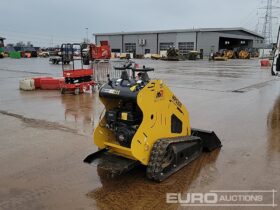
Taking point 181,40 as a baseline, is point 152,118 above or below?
below

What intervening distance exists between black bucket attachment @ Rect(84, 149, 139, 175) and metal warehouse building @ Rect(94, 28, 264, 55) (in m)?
54.6

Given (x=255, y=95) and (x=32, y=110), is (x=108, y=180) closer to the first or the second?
(x=32, y=110)

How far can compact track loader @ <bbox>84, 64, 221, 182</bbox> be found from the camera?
391 centimetres

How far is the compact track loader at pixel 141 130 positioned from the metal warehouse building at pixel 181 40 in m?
54.3

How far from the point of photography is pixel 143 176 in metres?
4.29

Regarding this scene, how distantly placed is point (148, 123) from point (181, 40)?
208ft

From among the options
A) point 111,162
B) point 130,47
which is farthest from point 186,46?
point 111,162

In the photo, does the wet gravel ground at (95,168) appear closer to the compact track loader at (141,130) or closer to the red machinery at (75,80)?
the compact track loader at (141,130)

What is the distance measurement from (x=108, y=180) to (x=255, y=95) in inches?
344

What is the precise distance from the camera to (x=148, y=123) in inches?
156

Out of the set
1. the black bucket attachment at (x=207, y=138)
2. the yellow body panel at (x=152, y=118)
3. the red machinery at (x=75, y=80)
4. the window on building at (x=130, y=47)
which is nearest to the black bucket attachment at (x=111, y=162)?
the yellow body panel at (x=152, y=118)

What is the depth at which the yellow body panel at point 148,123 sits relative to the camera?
3859mm

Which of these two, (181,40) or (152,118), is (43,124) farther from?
(181,40)

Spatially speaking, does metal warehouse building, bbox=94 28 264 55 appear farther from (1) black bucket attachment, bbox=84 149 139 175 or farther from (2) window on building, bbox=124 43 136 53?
(1) black bucket attachment, bbox=84 149 139 175
